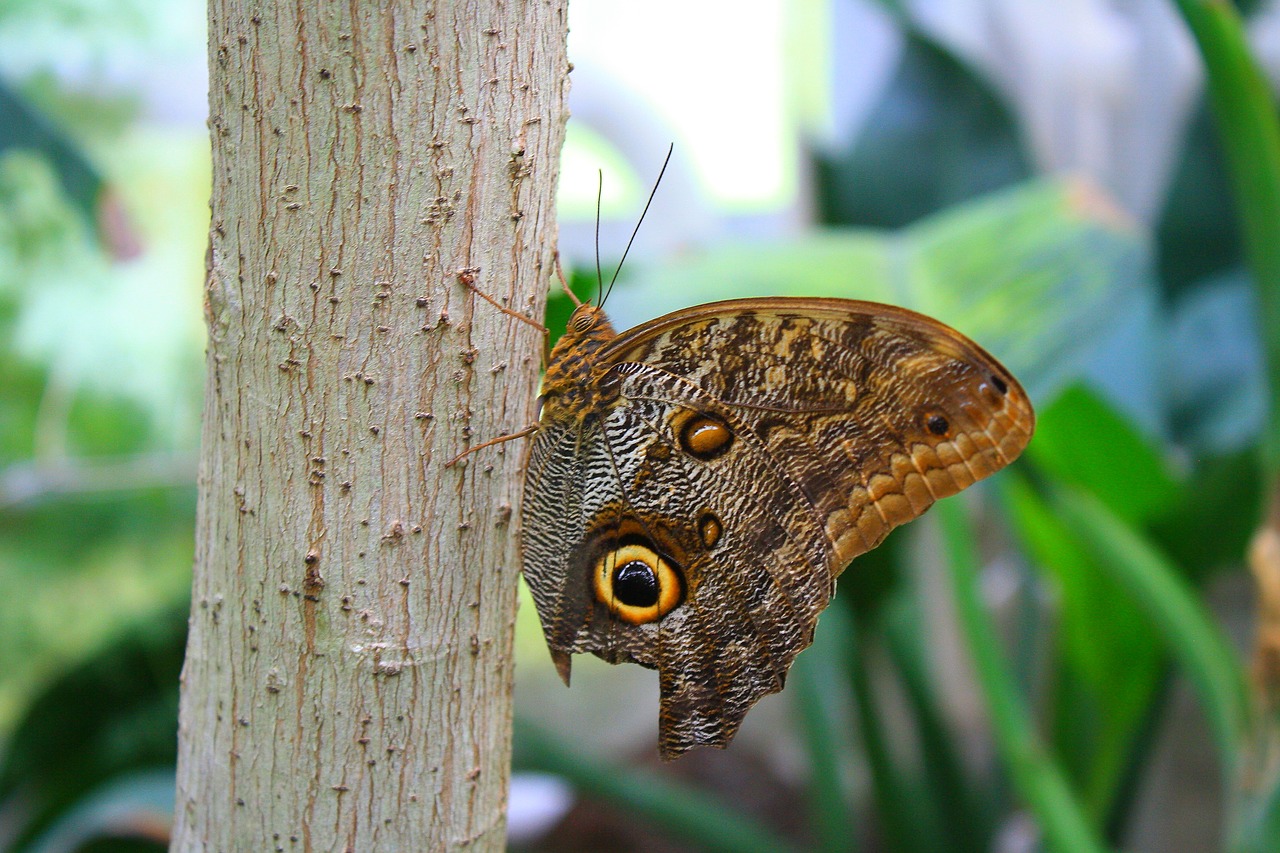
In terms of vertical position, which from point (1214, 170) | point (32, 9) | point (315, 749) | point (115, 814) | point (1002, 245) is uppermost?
point (32, 9)

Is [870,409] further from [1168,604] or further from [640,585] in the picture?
[1168,604]

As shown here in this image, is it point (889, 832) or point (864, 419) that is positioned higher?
point (864, 419)

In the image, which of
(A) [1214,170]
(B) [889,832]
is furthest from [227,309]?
(A) [1214,170]

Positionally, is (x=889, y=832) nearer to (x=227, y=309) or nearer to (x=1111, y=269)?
(x=1111, y=269)

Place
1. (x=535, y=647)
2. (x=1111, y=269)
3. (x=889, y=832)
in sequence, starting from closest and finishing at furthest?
(x=1111, y=269) < (x=889, y=832) < (x=535, y=647)

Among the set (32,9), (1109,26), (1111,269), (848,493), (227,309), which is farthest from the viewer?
(1109,26)

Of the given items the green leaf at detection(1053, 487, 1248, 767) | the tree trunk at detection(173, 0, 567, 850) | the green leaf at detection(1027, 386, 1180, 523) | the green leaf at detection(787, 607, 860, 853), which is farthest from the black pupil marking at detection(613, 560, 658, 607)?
the green leaf at detection(787, 607, 860, 853)
